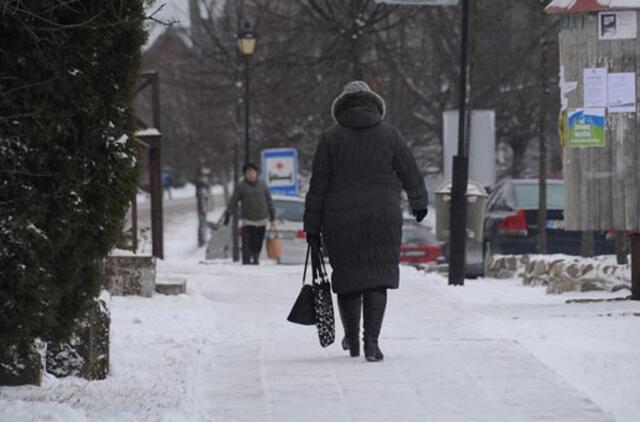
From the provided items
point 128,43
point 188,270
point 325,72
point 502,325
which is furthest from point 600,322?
point 325,72

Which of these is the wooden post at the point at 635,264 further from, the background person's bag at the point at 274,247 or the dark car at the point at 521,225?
the background person's bag at the point at 274,247

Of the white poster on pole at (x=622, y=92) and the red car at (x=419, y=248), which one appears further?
the red car at (x=419, y=248)

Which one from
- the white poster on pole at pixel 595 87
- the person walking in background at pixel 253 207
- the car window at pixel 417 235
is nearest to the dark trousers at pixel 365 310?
the white poster on pole at pixel 595 87

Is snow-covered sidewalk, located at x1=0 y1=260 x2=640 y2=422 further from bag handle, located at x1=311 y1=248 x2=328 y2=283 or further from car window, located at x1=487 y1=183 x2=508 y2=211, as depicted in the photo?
car window, located at x1=487 y1=183 x2=508 y2=211

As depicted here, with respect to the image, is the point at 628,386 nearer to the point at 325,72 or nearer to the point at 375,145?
the point at 375,145

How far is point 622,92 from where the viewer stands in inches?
479

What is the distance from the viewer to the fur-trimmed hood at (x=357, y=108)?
29.7ft

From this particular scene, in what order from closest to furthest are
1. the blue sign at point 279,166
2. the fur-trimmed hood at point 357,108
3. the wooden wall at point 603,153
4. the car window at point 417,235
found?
the fur-trimmed hood at point 357,108 → the wooden wall at point 603,153 → the car window at point 417,235 → the blue sign at point 279,166

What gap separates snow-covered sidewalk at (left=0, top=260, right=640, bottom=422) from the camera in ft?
23.4

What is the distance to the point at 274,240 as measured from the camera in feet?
76.4

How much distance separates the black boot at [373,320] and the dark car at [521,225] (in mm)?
11321

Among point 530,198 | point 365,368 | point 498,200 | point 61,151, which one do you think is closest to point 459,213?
point 498,200

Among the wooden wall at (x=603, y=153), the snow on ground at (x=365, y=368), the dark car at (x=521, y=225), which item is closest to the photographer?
the snow on ground at (x=365, y=368)

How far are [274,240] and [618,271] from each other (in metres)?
9.85
